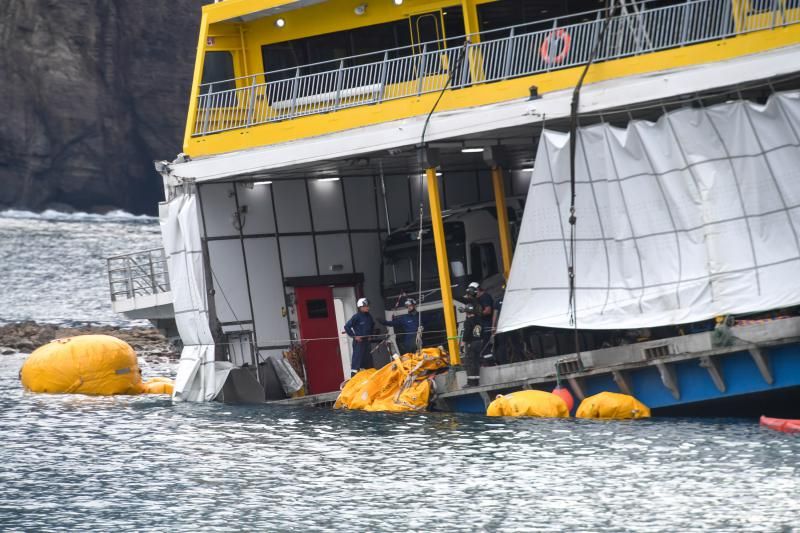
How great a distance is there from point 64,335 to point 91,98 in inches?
2345

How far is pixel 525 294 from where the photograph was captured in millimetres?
24484

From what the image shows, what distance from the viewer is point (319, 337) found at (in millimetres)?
30031

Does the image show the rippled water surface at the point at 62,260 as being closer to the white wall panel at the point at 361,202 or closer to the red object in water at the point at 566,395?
the white wall panel at the point at 361,202

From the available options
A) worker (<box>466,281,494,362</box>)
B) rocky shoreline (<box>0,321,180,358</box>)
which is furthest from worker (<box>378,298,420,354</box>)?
rocky shoreline (<box>0,321,180,358</box>)

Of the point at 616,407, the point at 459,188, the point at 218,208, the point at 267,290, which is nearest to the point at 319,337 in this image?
the point at 267,290

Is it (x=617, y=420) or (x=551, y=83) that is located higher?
(x=551, y=83)

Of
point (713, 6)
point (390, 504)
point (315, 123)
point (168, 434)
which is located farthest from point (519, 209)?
point (390, 504)

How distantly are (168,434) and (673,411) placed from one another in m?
8.27

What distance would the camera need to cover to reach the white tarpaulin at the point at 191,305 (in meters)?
28.2

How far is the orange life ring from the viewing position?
2522 cm

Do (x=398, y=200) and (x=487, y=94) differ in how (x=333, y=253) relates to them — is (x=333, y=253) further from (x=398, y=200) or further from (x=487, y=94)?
(x=487, y=94)

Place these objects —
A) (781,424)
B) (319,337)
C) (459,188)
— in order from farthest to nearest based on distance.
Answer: (459,188), (319,337), (781,424)

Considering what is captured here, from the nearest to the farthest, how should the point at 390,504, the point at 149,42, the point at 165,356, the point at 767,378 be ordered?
the point at 390,504
the point at 767,378
the point at 165,356
the point at 149,42

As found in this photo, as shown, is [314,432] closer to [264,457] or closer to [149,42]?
[264,457]
